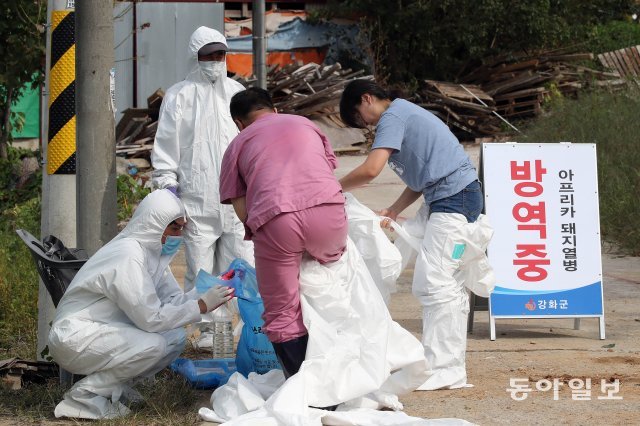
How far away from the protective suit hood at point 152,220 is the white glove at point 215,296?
39 centimetres

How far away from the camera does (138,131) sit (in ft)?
63.4

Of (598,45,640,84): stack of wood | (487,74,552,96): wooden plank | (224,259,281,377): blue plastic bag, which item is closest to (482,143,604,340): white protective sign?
(224,259,281,377): blue plastic bag

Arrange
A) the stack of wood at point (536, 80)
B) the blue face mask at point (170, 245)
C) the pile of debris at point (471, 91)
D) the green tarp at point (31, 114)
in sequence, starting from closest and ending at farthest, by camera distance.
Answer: the blue face mask at point (170, 245), the pile of debris at point (471, 91), the green tarp at point (31, 114), the stack of wood at point (536, 80)

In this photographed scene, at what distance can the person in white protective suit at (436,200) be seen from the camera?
20.1ft

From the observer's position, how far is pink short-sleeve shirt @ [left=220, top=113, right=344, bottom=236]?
200 inches

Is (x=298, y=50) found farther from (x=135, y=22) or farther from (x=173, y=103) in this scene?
(x=173, y=103)

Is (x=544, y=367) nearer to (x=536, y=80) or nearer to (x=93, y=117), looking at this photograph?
(x=93, y=117)

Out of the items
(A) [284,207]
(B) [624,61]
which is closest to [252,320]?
(A) [284,207]

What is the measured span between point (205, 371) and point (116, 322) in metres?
0.83

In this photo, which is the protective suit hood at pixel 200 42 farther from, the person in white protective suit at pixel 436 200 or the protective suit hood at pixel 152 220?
the protective suit hood at pixel 152 220

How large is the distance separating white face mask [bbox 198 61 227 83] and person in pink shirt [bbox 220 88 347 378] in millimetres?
1935

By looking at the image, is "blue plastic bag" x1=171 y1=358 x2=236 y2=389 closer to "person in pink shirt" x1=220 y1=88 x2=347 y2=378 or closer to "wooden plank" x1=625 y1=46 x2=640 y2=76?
"person in pink shirt" x1=220 y1=88 x2=347 y2=378

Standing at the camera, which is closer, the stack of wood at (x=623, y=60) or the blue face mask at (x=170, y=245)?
the blue face mask at (x=170, y=245)

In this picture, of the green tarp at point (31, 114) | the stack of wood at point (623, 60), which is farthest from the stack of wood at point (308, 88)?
the stack of wood at point (623, 60)
